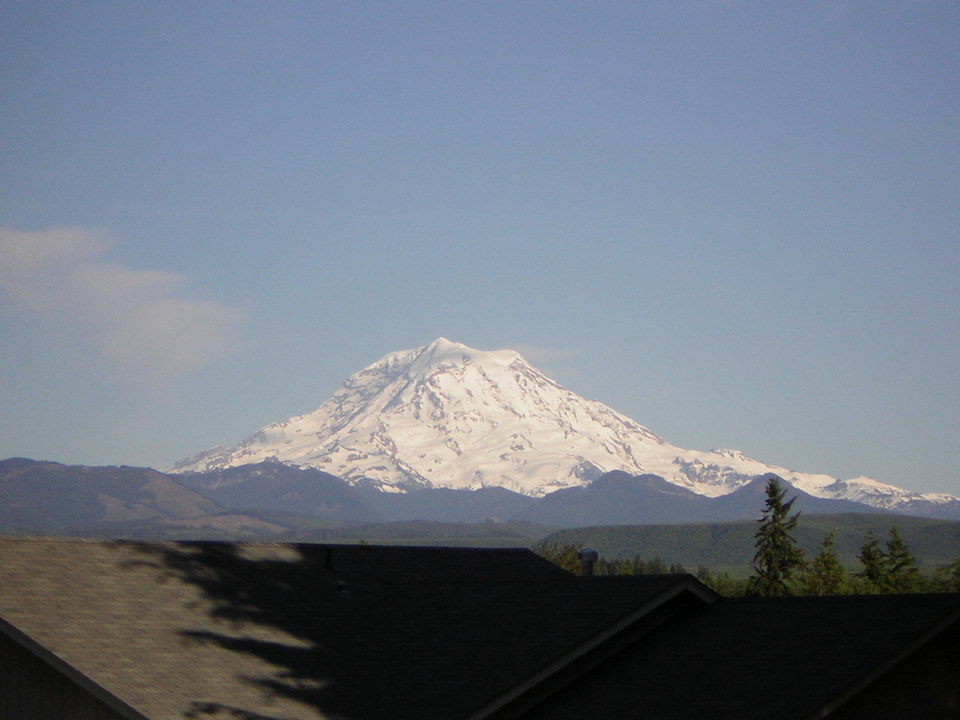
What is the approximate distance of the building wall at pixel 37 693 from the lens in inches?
869

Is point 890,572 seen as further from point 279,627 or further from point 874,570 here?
point 279,627

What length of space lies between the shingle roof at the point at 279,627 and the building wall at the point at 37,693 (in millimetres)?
464

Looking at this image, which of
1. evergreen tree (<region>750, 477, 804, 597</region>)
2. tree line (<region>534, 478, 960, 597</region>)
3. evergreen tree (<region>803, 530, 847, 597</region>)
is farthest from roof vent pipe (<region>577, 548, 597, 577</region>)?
evergreen tree (<region>803, 530, 847, 597</region>)

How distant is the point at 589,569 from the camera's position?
A: 3047 centimetres

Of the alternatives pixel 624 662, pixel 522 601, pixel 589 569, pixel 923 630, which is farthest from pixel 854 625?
pixel 589 569

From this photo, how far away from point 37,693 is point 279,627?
17.0ft

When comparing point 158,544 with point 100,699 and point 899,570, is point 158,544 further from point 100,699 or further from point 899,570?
point 899,570

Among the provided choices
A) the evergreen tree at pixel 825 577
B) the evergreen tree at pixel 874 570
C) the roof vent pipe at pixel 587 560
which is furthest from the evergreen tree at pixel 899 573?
the roof vent pipe at pixel 587 560

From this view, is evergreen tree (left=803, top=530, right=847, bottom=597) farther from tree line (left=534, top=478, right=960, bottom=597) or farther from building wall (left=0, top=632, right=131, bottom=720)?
building wall (left=0, top=632, right=131, bottom=720)

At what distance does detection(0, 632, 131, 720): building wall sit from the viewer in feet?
72.4

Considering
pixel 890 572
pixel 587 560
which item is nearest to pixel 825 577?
pixel 890 572

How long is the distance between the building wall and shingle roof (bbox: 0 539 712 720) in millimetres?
464

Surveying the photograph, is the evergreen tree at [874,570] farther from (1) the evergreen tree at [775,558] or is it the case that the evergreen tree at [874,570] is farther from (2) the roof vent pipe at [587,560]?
(2) the roof vent pipe at [587,560]

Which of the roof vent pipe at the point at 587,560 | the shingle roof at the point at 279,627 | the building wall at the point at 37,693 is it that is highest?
the roof vent pipe at the point at 587,560
